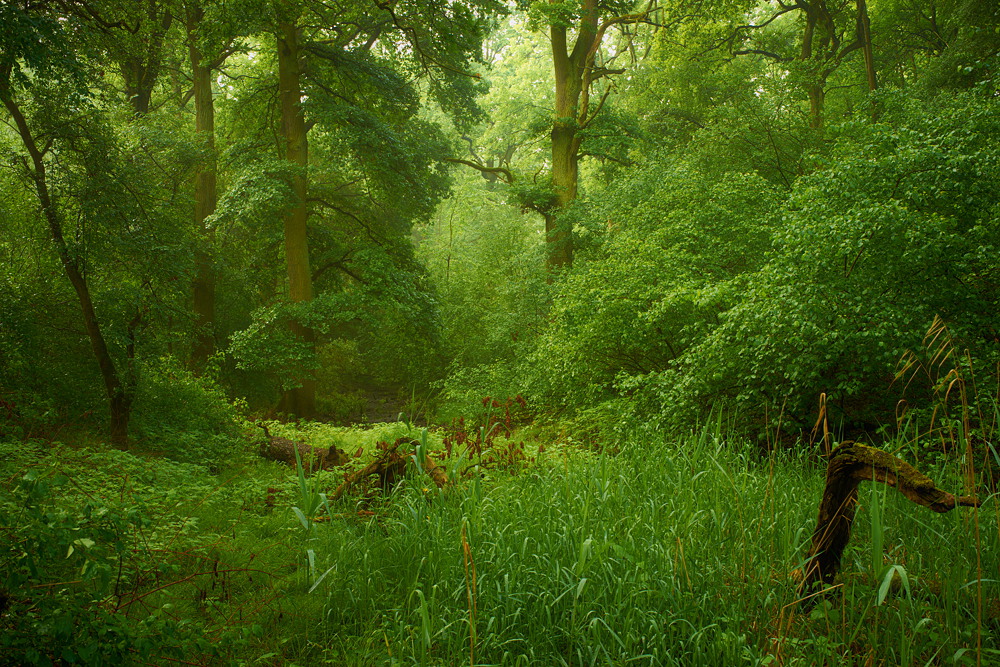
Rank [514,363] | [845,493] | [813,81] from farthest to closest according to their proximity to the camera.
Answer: [514,363] → [813,81] → [845,493]

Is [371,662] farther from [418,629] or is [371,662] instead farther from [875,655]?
[875,655]

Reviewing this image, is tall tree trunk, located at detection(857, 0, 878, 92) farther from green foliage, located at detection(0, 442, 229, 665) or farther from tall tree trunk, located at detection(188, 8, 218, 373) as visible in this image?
green foliage, located at detection(0, 442, 229, 665)

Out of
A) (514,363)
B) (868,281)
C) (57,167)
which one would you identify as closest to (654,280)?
(868,281)

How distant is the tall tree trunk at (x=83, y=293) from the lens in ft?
19.5

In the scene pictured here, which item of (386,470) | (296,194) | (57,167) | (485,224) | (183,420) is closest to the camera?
(386,470)

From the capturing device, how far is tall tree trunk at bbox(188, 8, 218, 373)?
11.4 m

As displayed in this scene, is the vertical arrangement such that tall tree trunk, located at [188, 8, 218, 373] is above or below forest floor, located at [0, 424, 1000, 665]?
above

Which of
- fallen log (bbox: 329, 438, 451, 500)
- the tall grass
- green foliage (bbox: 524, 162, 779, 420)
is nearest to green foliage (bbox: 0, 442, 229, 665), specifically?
the tall grass

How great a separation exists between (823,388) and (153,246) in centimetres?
701

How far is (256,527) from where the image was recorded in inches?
163

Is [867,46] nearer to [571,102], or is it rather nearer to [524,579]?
[571,102]

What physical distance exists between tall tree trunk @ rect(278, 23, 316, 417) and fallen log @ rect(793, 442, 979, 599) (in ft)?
32.2

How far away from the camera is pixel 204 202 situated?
12.5 m

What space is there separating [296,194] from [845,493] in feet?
34.0
